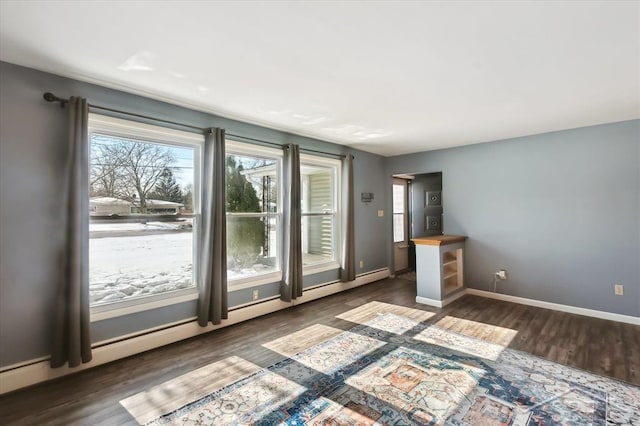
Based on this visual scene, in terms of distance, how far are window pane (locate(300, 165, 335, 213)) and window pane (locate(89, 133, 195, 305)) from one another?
197 centimetres

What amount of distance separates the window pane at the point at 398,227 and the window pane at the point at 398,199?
4.3 inches

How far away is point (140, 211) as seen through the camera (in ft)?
9.91

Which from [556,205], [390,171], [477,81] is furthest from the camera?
[390,171]

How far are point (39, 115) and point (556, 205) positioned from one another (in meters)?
5.85

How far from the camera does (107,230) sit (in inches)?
111

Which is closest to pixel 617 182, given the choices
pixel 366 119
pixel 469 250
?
pixel 469 250

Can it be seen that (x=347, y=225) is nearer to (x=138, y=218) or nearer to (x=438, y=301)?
(x=438, y=301)

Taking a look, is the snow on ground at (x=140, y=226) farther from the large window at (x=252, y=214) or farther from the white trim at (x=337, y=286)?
the white trim at (x=337, y=286)

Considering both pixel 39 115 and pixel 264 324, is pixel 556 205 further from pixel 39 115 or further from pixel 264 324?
pixel 39 115

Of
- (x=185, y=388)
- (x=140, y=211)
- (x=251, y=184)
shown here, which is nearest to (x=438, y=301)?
(x=251, y=184)

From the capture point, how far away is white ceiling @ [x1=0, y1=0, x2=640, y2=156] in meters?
1.74

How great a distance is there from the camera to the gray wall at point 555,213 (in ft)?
12.3

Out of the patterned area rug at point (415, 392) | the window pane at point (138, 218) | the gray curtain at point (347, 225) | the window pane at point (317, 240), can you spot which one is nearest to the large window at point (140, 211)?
the window pane at point (138, 218)

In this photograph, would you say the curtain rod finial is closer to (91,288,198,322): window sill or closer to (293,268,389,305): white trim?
(91,288,198,322): window sill
